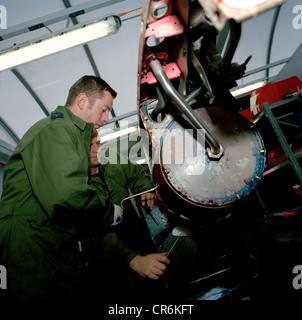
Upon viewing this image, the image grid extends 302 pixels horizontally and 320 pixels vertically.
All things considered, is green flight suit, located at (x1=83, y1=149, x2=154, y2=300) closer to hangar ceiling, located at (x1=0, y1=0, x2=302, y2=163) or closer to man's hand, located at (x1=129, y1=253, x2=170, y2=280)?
man's hand, located at (x1=129, y1=253, x2=170, y2=280)

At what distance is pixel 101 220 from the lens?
1.13 m

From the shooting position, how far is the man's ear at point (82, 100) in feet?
5.44

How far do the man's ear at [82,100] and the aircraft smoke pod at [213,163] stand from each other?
1.04 m

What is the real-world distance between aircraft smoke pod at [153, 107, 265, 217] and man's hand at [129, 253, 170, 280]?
0.35 meters

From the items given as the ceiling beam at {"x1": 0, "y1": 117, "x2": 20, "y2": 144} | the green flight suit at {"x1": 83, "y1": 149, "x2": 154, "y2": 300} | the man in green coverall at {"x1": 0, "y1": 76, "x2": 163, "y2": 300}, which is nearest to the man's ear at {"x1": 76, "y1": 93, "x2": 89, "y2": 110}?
the man in green coverall at {"x1": 0, "y1": 76, "x2": 163, "y2": 300}

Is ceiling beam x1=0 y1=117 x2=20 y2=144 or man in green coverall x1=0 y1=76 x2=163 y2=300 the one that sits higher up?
ceiling beam x1=0 y1=117 x2=20 y2=144

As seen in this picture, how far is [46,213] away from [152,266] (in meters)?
0.68

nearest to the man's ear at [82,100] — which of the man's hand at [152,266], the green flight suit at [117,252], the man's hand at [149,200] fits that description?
the green flight suit at [117,252]

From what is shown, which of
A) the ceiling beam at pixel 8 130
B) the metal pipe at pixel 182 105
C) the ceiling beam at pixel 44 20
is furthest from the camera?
the ceiling beam at pixel 8 130

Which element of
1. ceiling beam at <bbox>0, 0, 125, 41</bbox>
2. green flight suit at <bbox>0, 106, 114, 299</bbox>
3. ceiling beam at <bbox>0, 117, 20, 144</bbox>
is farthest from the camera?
ceiling beam at <bbox>0, 117, 20, 144</bbox>

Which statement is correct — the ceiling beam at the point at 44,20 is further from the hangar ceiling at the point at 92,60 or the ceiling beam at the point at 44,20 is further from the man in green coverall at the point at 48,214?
the man in green coverall at the point at 48,214

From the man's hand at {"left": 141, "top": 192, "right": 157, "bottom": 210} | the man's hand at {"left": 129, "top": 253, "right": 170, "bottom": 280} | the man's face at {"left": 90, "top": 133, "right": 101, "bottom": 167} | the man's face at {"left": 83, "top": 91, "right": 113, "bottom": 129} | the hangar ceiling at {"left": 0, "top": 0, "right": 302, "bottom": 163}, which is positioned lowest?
the man's hand at {"left": 129, "top": 253, "right": 170, "bottom": 280}

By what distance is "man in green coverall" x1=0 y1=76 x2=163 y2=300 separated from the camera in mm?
974
